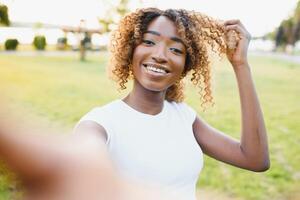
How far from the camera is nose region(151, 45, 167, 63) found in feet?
5.54

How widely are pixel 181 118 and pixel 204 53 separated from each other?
1.02 feet

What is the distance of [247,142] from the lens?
6.29ft

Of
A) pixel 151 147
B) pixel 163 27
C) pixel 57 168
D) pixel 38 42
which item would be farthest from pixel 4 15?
pixel 38 42

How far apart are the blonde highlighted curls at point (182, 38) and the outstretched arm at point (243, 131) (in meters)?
0.08

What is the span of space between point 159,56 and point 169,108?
30 cm

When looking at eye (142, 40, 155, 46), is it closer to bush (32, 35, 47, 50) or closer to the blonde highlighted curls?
the blonde highlighted curls

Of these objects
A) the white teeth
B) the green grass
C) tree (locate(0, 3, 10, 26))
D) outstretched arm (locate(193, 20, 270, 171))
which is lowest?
the green grass

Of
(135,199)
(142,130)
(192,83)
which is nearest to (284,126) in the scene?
(192,83)

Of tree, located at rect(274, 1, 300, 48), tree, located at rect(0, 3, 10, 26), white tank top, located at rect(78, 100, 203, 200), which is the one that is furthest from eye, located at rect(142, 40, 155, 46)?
tree, located at rect(274, 1, 300, 48)

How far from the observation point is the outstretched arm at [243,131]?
189cm

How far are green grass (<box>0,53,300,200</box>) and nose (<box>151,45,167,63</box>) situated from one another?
43cm

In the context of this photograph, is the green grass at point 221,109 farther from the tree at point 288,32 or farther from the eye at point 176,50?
the tree at point 288,32

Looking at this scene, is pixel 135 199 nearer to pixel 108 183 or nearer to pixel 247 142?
pixel 108 183

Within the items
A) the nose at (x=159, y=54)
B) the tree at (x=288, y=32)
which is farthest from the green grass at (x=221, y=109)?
the tree at (x=288, y=32)
